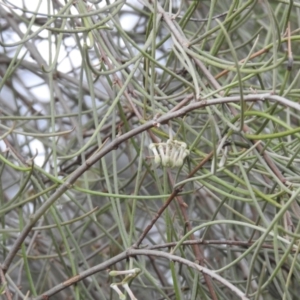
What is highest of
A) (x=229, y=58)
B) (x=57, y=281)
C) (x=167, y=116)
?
(x=229, y=58)

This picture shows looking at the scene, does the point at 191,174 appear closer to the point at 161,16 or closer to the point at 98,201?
the point at 161,16

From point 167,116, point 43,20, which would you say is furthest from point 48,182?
point 167,116

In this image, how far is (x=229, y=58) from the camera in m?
1.54

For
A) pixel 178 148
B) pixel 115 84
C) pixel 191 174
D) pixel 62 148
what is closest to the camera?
A: pixel 178 148

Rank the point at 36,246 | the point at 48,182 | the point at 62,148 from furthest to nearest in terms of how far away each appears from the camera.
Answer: the point at 62,148, the point at 36,246, the point at 48,182

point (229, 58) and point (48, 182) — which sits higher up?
point (229, 58)

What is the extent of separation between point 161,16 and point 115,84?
0.44 feet

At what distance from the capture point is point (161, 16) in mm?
865

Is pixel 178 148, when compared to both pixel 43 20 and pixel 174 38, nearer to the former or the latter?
pixel 174 38

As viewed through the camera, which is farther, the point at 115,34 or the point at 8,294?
the point at 115,34

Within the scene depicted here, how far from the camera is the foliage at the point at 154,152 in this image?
74 cm

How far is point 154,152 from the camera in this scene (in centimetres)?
71

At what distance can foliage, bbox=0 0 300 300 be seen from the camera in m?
0.74

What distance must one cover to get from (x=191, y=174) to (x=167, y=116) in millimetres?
110
